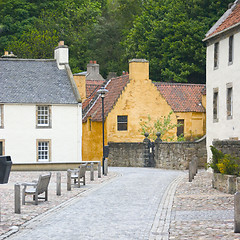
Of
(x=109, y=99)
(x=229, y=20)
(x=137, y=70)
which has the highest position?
(x=229, y=20)

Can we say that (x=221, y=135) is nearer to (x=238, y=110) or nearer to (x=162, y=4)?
(x=238, y=110)

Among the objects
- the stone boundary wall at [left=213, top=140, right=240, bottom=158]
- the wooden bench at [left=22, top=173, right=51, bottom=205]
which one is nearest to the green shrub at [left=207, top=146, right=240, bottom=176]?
the stone boundary wall at [left=213, top=140, right=240, bottom=158]

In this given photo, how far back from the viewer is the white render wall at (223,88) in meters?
35.3

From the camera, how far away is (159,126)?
55.8 m

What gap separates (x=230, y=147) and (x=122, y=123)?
104 ft

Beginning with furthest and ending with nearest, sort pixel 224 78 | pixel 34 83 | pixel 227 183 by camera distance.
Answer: pixel 34 83 < pixel 224 78 < pixel 227 183

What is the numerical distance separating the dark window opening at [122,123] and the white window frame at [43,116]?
9.67 meters

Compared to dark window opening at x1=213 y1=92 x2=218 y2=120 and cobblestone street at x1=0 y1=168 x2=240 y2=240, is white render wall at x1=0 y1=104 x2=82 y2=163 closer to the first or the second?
dark window opening at x1=213 y1=92 x2=218 y2=120

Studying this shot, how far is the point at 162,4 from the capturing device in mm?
70438

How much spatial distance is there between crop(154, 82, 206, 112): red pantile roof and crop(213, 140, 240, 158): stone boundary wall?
3361 cm

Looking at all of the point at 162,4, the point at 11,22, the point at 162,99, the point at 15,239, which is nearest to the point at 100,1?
the point at 11,22

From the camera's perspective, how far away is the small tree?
5553cm

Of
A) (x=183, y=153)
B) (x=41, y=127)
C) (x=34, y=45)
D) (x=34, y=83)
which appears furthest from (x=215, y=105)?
(x=34, y=45)

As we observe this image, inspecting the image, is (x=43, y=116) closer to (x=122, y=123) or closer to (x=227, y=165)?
(x=122, y=123)
